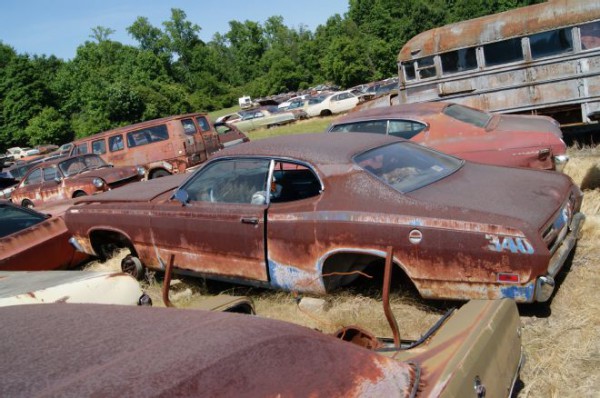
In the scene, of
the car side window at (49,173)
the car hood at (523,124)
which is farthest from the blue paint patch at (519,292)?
the car side window at (49,173)

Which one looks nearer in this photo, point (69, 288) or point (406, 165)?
point (69, 288)

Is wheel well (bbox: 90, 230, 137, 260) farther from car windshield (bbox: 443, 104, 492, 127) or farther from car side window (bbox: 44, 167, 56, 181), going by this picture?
car side window (bbox: 44, 167, 56, 181)

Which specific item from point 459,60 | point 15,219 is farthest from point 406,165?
point 459,60

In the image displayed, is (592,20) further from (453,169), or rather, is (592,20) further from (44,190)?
(44,190)

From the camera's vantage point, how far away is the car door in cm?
452

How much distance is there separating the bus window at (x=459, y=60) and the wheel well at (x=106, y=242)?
755cm

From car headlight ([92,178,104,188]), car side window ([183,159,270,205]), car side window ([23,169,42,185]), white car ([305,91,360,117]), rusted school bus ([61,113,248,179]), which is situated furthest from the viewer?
white car ([305,91,360,117])

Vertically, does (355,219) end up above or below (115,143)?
below

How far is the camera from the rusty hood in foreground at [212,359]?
1.51m

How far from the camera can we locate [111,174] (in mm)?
11391

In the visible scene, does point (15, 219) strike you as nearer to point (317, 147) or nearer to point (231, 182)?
point (231, 182)

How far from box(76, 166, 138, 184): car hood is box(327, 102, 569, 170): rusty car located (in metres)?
5.62

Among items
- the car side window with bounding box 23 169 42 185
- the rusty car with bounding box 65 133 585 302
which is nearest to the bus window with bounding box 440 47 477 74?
the rusty car with bounding box 65 133 585 302

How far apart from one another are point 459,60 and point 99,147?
9.11 metres
